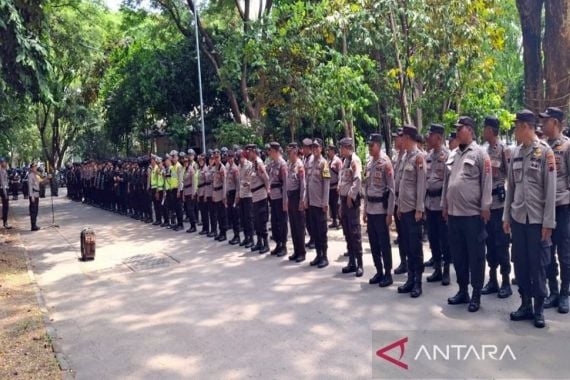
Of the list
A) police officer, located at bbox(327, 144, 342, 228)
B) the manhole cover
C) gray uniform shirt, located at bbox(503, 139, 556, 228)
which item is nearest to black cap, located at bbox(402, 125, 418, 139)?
gray uniform shirt, located at bbox(503, 139, 556, 228)

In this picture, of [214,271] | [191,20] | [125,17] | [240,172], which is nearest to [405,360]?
[214,271]

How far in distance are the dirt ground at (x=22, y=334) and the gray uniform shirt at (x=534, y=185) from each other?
436cm

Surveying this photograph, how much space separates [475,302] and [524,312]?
20.0 inches

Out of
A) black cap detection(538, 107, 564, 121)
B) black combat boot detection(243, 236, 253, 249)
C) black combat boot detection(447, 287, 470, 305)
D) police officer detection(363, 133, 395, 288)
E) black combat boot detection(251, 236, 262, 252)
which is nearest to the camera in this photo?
black cap detection(538, 107, 564, 121)

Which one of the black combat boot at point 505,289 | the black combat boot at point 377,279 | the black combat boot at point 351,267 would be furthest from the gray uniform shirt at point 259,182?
the black combat boot at point 505,289

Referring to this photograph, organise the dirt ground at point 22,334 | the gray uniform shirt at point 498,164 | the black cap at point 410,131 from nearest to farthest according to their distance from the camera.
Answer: the dirt ground at point 22,334, the gray uniform shirt at point 498,164, the black cap at point 410,131

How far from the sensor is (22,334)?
5570 millimetres

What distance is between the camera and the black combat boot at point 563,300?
5250mm

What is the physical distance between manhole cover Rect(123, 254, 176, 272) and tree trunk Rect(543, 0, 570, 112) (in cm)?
740

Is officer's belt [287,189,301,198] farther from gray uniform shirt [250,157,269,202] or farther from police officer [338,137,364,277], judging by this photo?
police officer [338,137,364,277]

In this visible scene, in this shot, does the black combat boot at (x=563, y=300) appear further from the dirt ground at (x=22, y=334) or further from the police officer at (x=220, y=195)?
the police officer at (x=220, y=195)

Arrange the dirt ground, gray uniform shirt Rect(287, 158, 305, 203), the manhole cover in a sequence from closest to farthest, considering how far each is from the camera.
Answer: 1. the dirt ground
2. gray uniform shirt Rect(287, 158, 305, 203)
3. the manhole cover

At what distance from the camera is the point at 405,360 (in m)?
4.35

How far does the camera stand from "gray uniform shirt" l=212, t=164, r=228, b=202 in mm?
10703
